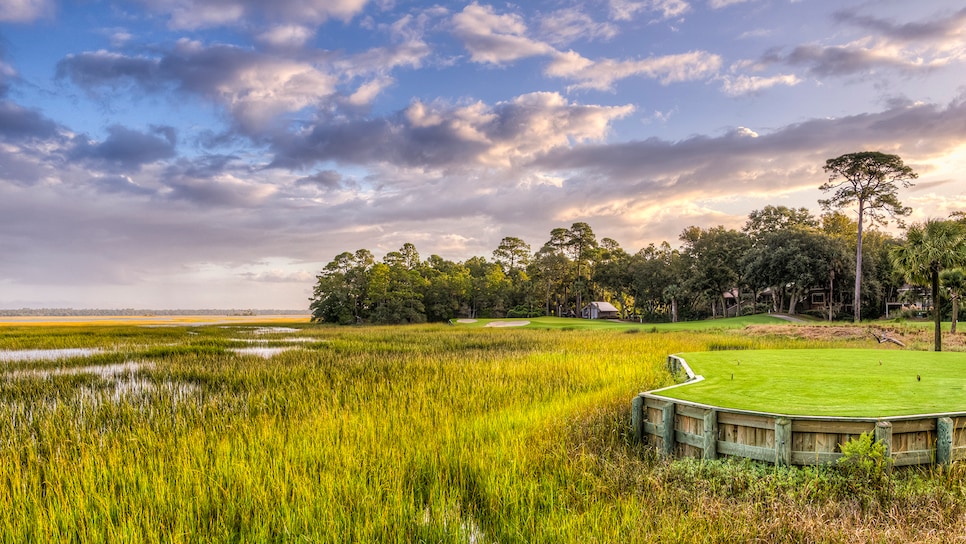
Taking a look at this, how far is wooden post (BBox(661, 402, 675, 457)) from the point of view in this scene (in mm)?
7620

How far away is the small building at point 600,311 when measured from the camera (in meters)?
74.3

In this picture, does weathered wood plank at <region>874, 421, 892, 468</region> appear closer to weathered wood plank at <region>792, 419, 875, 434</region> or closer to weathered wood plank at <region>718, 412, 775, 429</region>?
weathered wood plank at <region>792, 419, 875, 434</region>

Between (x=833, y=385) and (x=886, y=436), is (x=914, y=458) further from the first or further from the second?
(x=833, y=385)

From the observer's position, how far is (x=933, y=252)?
1669cm

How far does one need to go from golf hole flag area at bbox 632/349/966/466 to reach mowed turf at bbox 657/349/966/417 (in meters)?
0.02

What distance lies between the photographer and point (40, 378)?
592 inches

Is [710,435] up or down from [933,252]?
down

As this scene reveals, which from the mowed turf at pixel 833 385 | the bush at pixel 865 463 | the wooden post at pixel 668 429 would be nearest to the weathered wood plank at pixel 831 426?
the bush at pixel 865 463

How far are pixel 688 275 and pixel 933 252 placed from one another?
42982mm

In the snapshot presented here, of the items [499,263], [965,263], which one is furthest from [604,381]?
[499,263]

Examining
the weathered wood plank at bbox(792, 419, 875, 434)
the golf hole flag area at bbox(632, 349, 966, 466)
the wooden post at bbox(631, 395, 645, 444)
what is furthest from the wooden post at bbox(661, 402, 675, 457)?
the weathered wood plank at bbox(792, 419, 875, 434)

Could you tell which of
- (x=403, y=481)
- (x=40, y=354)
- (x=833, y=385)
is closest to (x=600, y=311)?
(x=40, y=354)

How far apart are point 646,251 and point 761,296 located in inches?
681

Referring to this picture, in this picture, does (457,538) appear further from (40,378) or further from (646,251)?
(646,251)
